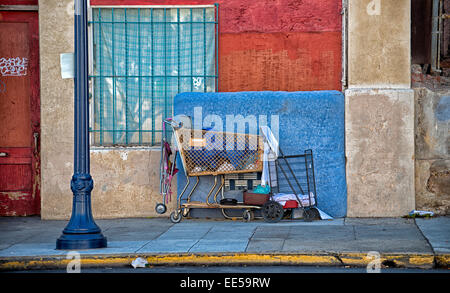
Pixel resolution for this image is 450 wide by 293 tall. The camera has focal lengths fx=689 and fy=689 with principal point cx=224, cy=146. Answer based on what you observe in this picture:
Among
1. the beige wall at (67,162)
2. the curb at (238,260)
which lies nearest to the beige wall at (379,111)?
the beige wall at (67,162)

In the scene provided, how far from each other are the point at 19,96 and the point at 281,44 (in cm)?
463

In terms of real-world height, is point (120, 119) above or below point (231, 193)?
above

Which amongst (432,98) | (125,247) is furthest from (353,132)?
(125,247)

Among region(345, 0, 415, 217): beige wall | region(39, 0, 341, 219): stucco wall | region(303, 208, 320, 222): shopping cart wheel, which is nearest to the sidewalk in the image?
region(303, 208, 320, 222): shopping cart wheel

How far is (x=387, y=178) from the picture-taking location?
11.1 meters

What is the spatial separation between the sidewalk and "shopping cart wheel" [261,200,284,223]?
0.46ft

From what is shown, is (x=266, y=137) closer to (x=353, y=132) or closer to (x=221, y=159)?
(x=221, y=159)

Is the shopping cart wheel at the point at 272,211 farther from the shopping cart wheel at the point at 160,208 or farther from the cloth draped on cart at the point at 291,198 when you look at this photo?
the shopping cart wheel at the point at 160,208

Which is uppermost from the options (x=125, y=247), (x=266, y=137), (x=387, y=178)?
(x=266, y=137)

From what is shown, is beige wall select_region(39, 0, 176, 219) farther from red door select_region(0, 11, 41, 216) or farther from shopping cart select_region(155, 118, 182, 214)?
red door select_region(0, 11, 41, 216)

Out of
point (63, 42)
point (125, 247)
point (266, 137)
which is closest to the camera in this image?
point (125, 247)

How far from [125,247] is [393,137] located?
190 inches

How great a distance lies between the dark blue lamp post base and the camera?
346 inches

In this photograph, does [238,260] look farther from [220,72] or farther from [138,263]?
[220,72]
